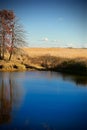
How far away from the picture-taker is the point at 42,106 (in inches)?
218

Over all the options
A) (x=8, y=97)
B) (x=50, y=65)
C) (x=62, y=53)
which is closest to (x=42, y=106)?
(x=8, y=97)

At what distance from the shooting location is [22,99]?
20.0ft

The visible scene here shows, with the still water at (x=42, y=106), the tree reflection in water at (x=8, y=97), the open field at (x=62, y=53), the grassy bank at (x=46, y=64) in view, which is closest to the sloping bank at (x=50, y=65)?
the grassy bank at (x=46, y=64)

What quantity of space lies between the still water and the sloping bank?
333 cm

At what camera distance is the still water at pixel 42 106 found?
14.2 feet

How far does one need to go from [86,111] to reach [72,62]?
269 inches

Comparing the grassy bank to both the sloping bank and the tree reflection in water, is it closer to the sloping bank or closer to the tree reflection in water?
the sloping bank

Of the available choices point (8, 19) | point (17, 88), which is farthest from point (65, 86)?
point (8, 19)

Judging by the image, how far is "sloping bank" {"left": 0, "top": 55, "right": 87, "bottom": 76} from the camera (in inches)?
456

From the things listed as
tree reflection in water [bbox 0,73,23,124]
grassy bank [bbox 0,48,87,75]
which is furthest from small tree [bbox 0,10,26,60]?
tree reflection in water [bbox 0,73,23,124]

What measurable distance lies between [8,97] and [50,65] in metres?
7.31

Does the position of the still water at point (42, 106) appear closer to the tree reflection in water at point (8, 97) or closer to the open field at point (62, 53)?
the tree reflection in water at point (8, 97)

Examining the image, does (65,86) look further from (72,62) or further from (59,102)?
(72,62)

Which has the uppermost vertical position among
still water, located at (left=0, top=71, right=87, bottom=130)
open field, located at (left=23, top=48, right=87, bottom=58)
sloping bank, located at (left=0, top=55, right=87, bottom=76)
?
open field, located at (left=23, top=48, right=87, bottom=58)
